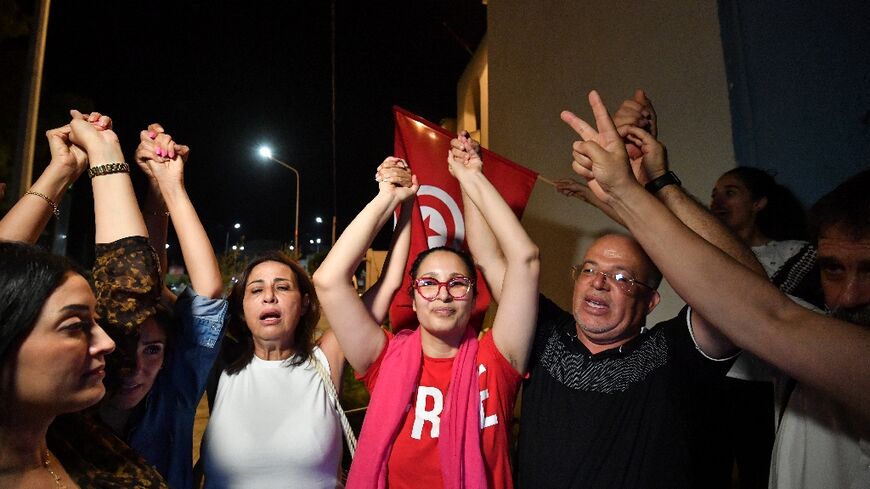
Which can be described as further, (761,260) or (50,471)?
(761,260)

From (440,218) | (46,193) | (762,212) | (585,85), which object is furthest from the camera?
(585,85)

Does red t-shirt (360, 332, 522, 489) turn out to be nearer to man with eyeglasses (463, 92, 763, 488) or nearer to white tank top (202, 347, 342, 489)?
man with eyeglasses (463, 92, 763, 488)

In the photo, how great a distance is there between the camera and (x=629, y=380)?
1924 millimetres

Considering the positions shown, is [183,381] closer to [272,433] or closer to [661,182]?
[272,433]

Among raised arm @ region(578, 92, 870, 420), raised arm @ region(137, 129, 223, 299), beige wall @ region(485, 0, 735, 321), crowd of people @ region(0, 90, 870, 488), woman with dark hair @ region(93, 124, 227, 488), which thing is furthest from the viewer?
beige wall @ region(485, 0, 735, 321)

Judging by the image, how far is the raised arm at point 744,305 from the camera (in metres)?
1.10

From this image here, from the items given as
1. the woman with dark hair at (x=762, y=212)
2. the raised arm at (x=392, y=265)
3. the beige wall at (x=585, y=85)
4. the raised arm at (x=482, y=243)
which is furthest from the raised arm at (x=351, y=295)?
the beige wall at (x=585, y=85)

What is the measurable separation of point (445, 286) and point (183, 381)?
1218mm

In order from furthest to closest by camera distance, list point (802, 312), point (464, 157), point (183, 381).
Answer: point (464, 157) < point (183, 381) < point (802, 312)

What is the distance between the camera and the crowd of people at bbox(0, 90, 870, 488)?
1237mm

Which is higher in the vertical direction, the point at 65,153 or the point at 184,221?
the point at 65,153

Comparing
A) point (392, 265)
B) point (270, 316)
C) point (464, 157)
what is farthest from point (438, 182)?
point (270, 316)

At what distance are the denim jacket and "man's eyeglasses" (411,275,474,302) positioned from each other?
902 millimetres

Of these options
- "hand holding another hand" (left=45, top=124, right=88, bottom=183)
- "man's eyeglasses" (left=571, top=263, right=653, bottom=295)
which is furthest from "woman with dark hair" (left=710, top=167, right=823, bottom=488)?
"hand holding another hand" (left=45, top=124, right=88, bottom=183)
